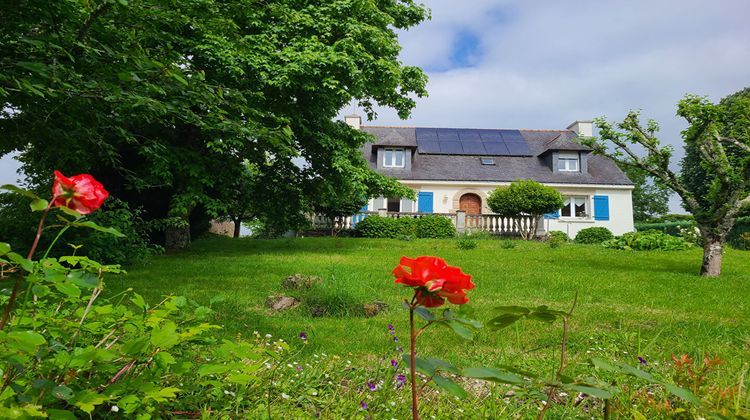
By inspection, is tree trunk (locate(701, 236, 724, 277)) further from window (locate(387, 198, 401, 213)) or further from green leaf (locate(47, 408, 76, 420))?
window (locate(387, 198, 401, 213))

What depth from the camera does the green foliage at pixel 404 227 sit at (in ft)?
64.4

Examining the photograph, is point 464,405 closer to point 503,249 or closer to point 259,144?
point 259,144

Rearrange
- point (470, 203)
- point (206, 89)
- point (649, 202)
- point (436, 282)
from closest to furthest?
point (436, 282), point (206, 89), point (470, 203), point (649, 202)

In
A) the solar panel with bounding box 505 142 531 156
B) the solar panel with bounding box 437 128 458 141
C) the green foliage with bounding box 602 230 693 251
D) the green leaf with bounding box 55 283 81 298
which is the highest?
the solar panel with bounding box 437 128 458 141

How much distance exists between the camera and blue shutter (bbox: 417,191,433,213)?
25.0m


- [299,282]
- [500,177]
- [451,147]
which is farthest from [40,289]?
[451,147]

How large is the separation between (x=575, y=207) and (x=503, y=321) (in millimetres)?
26968

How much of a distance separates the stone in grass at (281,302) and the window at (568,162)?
23.8 meters

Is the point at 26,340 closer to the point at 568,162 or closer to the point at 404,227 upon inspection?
the point at 404,227

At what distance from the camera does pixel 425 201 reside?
25.2 m

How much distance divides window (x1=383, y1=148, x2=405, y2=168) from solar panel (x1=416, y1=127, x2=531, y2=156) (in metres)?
2.10

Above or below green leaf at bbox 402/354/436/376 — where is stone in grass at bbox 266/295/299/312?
below

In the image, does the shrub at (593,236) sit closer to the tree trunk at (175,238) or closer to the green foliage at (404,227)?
the green foliage at (404,227)

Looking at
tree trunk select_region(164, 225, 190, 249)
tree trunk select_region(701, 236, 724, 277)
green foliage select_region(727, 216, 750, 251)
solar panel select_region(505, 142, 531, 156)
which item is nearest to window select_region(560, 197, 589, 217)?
solar panel select_region(505, 142, 531, 156)
